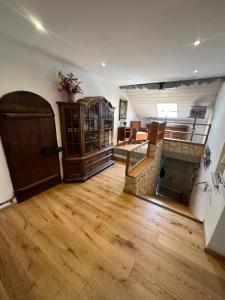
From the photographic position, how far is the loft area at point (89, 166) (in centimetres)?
121

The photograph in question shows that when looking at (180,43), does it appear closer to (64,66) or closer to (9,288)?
(64,66)

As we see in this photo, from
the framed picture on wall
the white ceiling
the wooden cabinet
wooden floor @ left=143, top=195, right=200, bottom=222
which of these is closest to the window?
the framed picture on wall

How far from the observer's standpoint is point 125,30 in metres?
1.45

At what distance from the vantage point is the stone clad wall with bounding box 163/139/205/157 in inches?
147

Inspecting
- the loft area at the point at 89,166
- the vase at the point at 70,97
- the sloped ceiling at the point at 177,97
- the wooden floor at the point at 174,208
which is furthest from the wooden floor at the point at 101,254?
the sloped ceiling at the point at 177,97

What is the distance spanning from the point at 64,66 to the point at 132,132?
3.40 metres

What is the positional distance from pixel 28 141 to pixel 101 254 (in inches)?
79.1

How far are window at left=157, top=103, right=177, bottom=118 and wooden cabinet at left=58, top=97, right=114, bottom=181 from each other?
9.41 ft

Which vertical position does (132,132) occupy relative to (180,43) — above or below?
below

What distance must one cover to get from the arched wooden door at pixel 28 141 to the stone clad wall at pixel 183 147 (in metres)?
3.43

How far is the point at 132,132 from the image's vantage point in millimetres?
5234

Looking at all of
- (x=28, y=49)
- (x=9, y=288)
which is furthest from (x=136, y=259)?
(x=28, y=49)

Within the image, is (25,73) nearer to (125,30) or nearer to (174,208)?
(125,30)

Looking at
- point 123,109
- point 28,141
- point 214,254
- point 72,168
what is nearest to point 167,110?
point 123,109
